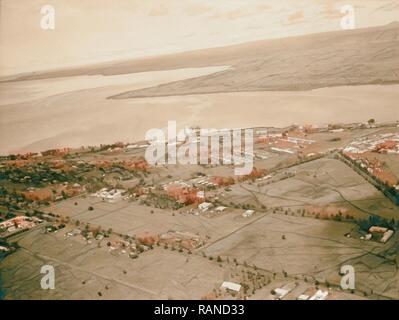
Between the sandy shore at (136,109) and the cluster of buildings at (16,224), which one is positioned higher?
the sandy shore at (136,109)

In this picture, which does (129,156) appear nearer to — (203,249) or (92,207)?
(92,207)

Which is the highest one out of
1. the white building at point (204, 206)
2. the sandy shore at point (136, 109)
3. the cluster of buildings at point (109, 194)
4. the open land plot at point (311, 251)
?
the sandy shore at point (136, 109)

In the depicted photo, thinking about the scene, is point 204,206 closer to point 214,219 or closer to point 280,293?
point 214,219

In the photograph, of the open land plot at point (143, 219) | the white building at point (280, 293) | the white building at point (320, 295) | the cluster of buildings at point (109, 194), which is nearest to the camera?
the white building at point (320, 295)

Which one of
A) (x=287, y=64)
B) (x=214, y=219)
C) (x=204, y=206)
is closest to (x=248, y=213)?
(x=214, y=219)

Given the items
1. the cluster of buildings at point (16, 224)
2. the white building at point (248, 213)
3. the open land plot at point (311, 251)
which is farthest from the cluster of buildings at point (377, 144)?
the cluster of buildings at point (16, 224)

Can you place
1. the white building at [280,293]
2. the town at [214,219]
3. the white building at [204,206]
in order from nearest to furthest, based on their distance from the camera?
the white building at [280,293]
the town at [214,219]
the white building at [204,206]

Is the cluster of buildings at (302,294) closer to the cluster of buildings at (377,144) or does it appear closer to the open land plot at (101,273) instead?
the open land plot at (101,273)
